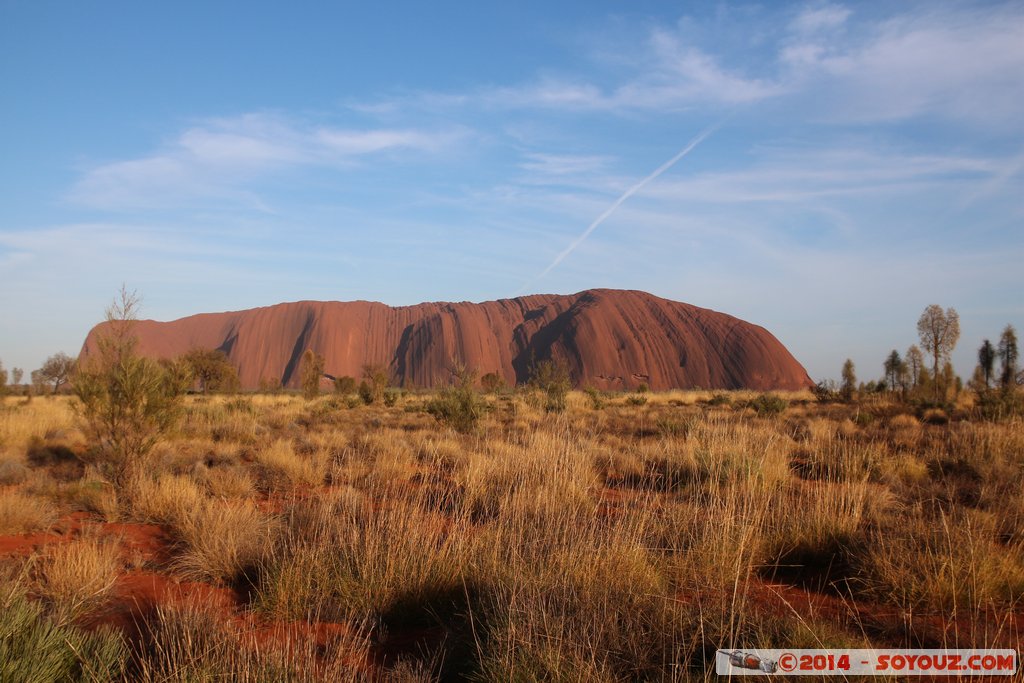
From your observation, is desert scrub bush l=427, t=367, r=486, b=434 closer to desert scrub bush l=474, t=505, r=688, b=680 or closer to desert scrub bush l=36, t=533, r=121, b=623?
desert scrub bush l=36, t=533, r=121, b=623

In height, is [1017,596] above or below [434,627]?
above

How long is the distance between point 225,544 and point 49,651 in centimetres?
205

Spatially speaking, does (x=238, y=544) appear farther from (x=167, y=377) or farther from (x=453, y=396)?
(x=453, y=396)

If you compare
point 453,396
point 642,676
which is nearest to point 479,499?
point 642,676

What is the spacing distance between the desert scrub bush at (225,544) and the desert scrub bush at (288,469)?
2714 mm

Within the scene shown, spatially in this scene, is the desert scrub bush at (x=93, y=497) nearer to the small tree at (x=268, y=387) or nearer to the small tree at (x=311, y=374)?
the small tree at (x=311, y=374)

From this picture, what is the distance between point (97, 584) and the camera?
172 inches

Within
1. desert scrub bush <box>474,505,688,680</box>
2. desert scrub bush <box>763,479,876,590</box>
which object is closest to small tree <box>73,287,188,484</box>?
desert scrub bush <box>474,505,688,680</box>

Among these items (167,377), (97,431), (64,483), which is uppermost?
(167,377)

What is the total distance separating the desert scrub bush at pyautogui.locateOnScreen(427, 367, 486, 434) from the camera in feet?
46.1

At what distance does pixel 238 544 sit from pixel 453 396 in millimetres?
9240

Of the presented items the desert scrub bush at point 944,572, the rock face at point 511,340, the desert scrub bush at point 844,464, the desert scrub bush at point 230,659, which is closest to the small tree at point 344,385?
the rock face at point 511,340

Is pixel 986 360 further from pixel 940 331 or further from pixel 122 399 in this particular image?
pixel 122 399

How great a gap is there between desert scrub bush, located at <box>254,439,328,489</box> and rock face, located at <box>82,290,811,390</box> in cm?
6439
